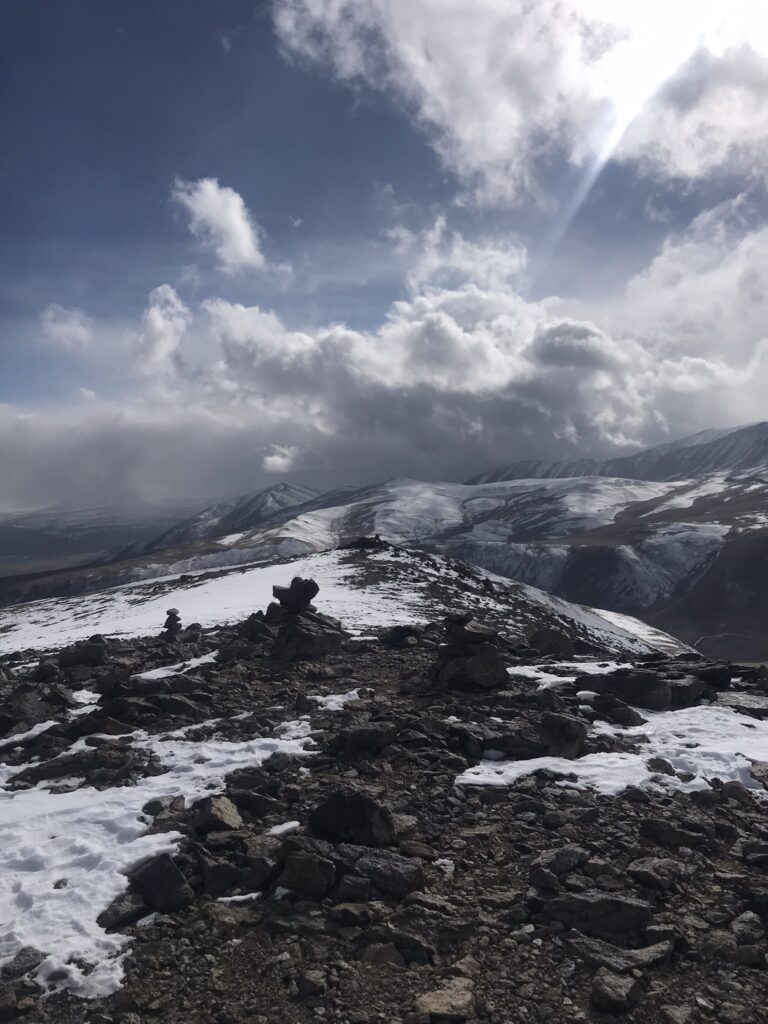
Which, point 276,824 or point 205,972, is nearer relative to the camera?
point 205,972

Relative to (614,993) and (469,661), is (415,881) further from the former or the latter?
(469,661)

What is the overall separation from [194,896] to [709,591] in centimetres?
19662

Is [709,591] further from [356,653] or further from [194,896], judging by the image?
[194,896]

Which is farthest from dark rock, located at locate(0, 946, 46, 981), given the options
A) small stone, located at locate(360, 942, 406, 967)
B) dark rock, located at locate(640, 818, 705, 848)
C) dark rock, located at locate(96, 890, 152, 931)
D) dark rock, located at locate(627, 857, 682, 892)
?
dark rock, located at locate(640, 818, 705, 848)

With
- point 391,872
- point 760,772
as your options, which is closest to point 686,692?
point 760,772

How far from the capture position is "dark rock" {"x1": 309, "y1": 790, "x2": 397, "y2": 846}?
1027 cm

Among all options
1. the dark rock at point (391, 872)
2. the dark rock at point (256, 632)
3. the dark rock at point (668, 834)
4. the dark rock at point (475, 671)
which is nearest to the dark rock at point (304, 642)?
the dark rock at point (256, 632)

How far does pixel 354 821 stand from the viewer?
1041 centimetres

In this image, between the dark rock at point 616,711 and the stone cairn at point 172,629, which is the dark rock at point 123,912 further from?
the stone cairn at point 172,629

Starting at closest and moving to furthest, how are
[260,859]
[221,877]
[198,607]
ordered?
[221,877]
[260,859]
[198,607]

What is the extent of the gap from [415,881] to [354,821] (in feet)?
5.00

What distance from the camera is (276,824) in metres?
11.1

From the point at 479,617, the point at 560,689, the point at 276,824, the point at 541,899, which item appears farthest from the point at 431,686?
the point at 479,617

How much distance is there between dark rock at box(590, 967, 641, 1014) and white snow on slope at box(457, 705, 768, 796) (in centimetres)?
515
